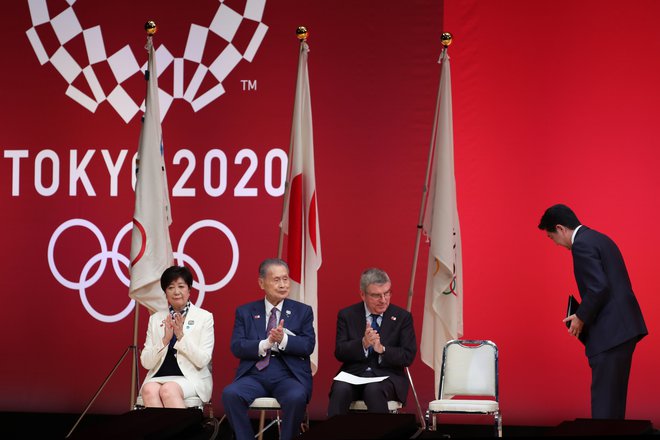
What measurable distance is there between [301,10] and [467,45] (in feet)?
4.24

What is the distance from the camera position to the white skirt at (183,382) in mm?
5429

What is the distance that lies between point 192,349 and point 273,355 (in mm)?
475

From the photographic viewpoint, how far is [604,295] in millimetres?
5094

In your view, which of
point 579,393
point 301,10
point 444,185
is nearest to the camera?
point 444,185

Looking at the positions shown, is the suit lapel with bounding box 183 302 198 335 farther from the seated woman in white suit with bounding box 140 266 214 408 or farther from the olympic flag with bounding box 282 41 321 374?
the olympic flag with bounding box 282 41 321 374

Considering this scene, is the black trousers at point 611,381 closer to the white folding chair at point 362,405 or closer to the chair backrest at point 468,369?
the chair backrest at point 468,369

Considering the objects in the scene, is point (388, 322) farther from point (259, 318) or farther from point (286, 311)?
point (259, 318)

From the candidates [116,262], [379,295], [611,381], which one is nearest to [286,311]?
[379,295]

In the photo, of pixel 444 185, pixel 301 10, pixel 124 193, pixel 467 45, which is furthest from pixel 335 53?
pixel 124 193

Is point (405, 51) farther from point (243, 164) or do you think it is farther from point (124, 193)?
point (124, 193)

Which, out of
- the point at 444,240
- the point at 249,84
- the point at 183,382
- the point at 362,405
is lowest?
the point at 362,405

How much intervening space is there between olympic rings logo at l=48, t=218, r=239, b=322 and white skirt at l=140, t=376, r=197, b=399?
1.69m

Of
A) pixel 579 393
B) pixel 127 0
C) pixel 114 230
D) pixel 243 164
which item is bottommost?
pixel 579 393

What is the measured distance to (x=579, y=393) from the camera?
6699 mm
